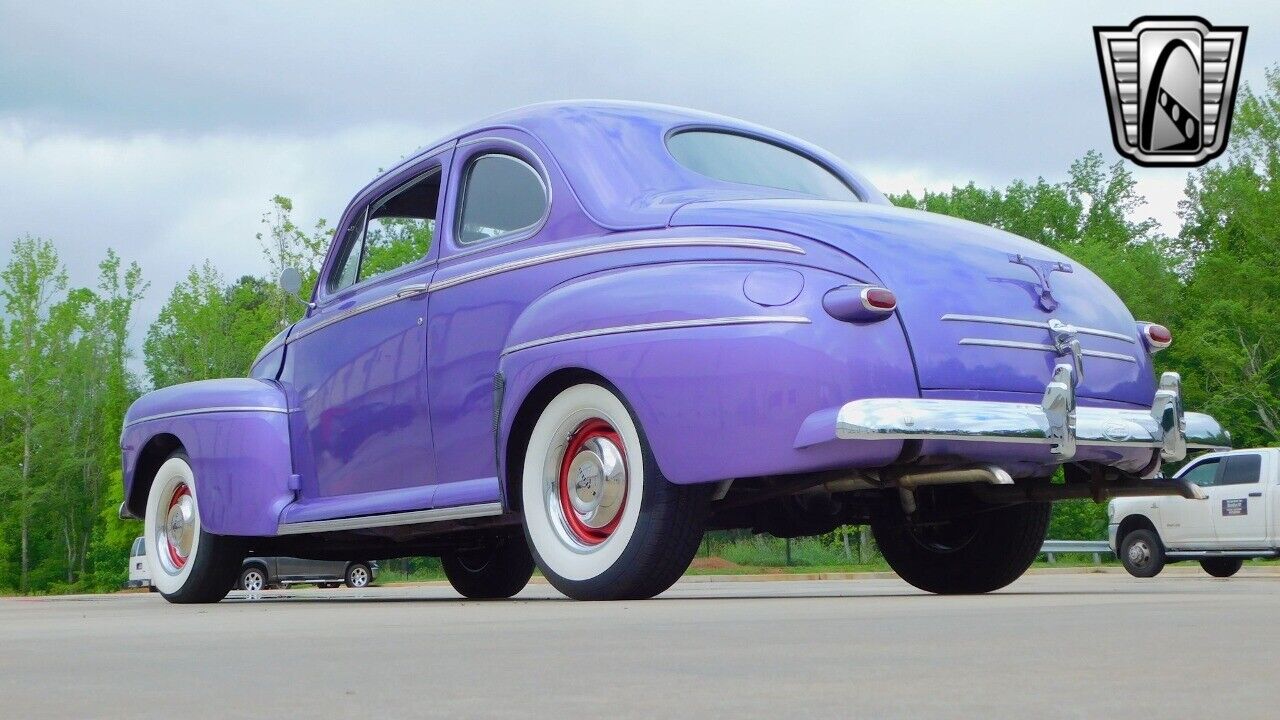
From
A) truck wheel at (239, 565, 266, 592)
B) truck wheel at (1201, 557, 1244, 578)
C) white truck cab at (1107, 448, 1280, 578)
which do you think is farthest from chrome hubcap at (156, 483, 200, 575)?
truck wheel at (239, 565, 266, 592)

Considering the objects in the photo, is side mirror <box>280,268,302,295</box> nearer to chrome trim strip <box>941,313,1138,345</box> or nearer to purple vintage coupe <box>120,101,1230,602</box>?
purple vintage coupe <box>120,101,1230,602</box>

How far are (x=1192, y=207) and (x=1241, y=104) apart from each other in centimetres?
1142

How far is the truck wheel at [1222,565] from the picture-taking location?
18444mm

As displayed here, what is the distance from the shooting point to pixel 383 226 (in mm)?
8820

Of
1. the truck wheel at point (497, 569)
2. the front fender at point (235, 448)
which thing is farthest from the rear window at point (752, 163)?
the truck wheel at point (497, 569)

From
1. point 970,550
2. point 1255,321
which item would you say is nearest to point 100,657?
point 970,550

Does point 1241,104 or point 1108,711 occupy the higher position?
point 1241,104

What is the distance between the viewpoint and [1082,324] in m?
6.12

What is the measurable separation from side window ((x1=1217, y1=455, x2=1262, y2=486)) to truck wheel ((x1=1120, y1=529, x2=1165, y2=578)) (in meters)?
1.09

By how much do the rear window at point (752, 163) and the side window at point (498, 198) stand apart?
655mm

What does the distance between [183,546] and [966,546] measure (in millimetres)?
4245

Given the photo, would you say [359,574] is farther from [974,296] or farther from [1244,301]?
[974,296]

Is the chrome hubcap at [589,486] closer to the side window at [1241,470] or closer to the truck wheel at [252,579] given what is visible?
the side window at [1241,470]

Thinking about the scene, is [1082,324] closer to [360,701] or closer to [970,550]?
[970,550]
